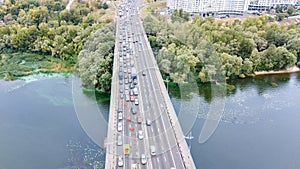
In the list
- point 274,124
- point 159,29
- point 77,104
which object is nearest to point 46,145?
point 77,104

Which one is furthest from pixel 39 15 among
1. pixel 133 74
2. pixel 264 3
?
pixel 264 3

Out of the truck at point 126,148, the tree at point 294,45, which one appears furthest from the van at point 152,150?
the tree at point 294,45

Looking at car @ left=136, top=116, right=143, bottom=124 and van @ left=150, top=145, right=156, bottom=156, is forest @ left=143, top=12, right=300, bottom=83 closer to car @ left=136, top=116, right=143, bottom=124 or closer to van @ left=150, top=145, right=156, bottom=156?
car @ left=136, top=116, right=143, bottom=124

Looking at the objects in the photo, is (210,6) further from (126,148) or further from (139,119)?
(126,148)

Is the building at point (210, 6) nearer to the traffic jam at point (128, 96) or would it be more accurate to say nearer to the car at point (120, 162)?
the traffic jam at point (128, 96)

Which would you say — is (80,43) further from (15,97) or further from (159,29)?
(15,97)

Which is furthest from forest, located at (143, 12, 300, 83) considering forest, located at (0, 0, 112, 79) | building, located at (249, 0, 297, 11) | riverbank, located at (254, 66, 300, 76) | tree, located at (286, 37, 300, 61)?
building, located at (249, 0, 297, 11)
